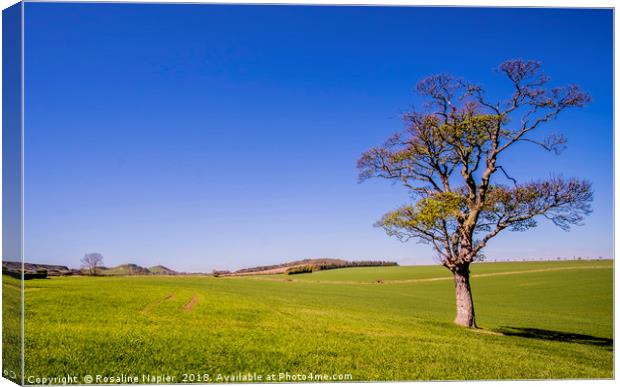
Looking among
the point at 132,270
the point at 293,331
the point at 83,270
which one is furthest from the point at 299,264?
the point at 83,270

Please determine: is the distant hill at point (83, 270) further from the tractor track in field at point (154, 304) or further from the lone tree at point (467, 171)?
the lone tree at point (467, 171)

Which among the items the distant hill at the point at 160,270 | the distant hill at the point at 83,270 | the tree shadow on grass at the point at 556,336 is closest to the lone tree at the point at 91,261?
the distant hill at the point at 83,270

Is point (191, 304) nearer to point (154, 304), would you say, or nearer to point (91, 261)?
point (154, 304)

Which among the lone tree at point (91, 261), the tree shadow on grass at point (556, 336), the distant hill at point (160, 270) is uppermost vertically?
the lone tree at point (91, 261)

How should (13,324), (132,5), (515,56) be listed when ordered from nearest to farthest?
(13,324), (132,5), (515,56)

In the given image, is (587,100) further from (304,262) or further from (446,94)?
(304,262)

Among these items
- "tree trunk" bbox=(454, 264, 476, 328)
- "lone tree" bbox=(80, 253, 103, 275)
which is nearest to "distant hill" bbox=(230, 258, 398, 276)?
"tree trunk" bbox=(454, 264, 476, 328)

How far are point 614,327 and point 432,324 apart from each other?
3.54 meters

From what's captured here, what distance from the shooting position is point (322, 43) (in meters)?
12.0

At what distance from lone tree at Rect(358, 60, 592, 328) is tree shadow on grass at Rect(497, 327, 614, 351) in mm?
915

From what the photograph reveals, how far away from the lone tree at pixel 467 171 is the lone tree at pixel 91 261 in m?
5.26

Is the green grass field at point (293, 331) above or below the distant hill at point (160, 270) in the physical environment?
below

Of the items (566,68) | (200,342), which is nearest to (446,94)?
(566,68)

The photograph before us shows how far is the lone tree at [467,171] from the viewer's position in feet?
41.3
